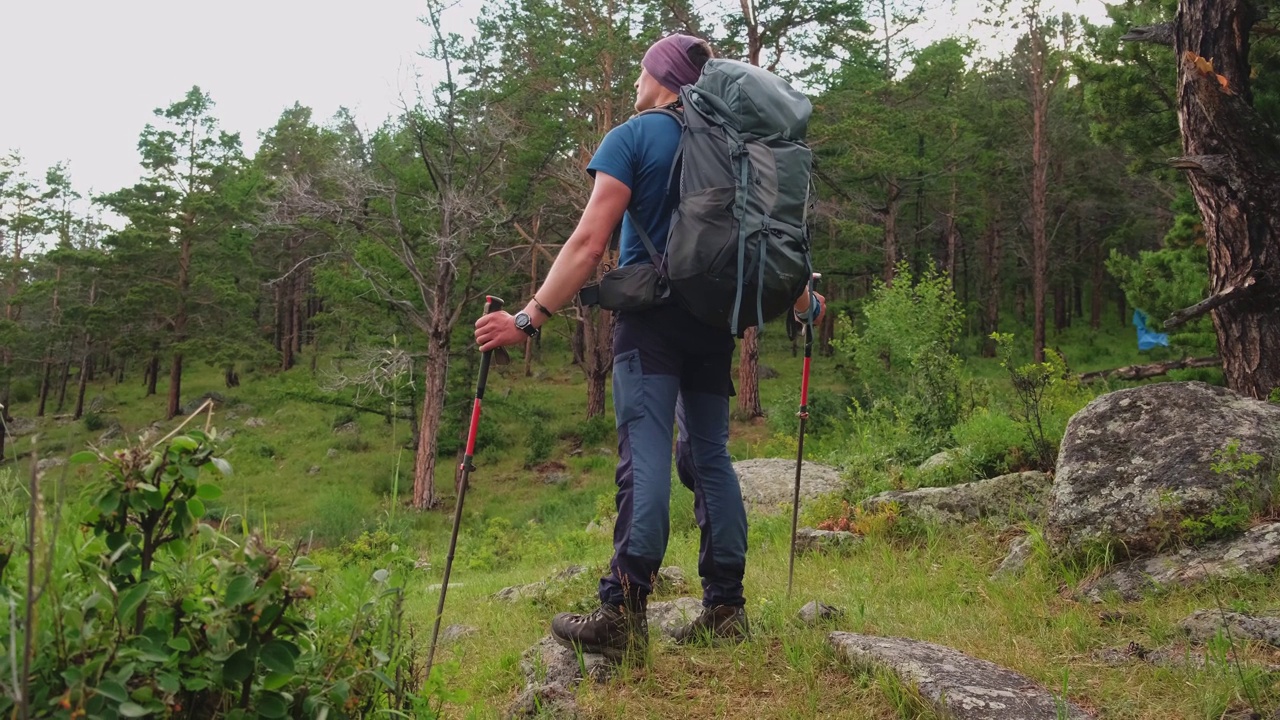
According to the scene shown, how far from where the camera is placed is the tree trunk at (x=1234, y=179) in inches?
210

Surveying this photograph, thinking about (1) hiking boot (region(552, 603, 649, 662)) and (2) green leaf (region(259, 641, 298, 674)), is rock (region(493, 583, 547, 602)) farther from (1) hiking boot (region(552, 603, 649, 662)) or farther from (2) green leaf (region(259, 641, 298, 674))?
(2) green leaf (region(259, 641, 298, 674))

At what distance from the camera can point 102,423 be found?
3278 centimetres

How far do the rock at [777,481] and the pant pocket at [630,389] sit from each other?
4.96 m

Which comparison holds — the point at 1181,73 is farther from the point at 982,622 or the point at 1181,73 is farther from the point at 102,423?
the point at 102,423

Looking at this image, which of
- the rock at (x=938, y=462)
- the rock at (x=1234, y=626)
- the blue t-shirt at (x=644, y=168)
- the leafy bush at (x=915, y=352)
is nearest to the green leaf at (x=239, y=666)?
the blue t-shirt at (x=644, y=168)

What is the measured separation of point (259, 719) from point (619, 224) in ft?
6.76

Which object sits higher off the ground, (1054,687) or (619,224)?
(619,224)

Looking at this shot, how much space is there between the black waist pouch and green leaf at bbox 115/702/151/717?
192 centimetres

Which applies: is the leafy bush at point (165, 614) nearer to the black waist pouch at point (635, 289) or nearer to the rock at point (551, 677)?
the rock at point (551, 677)

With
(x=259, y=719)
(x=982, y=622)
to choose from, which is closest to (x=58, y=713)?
(x=259, y=719)

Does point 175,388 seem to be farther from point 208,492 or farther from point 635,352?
point 208,492

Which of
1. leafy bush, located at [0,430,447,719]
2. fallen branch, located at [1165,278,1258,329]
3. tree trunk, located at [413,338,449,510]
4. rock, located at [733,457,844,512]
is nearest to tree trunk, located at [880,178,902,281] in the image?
tree trunk, located at [413,338,449,510]

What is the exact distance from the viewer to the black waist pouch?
294 cm

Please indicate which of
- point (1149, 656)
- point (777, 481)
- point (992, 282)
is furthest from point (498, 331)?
point (992, 282)
